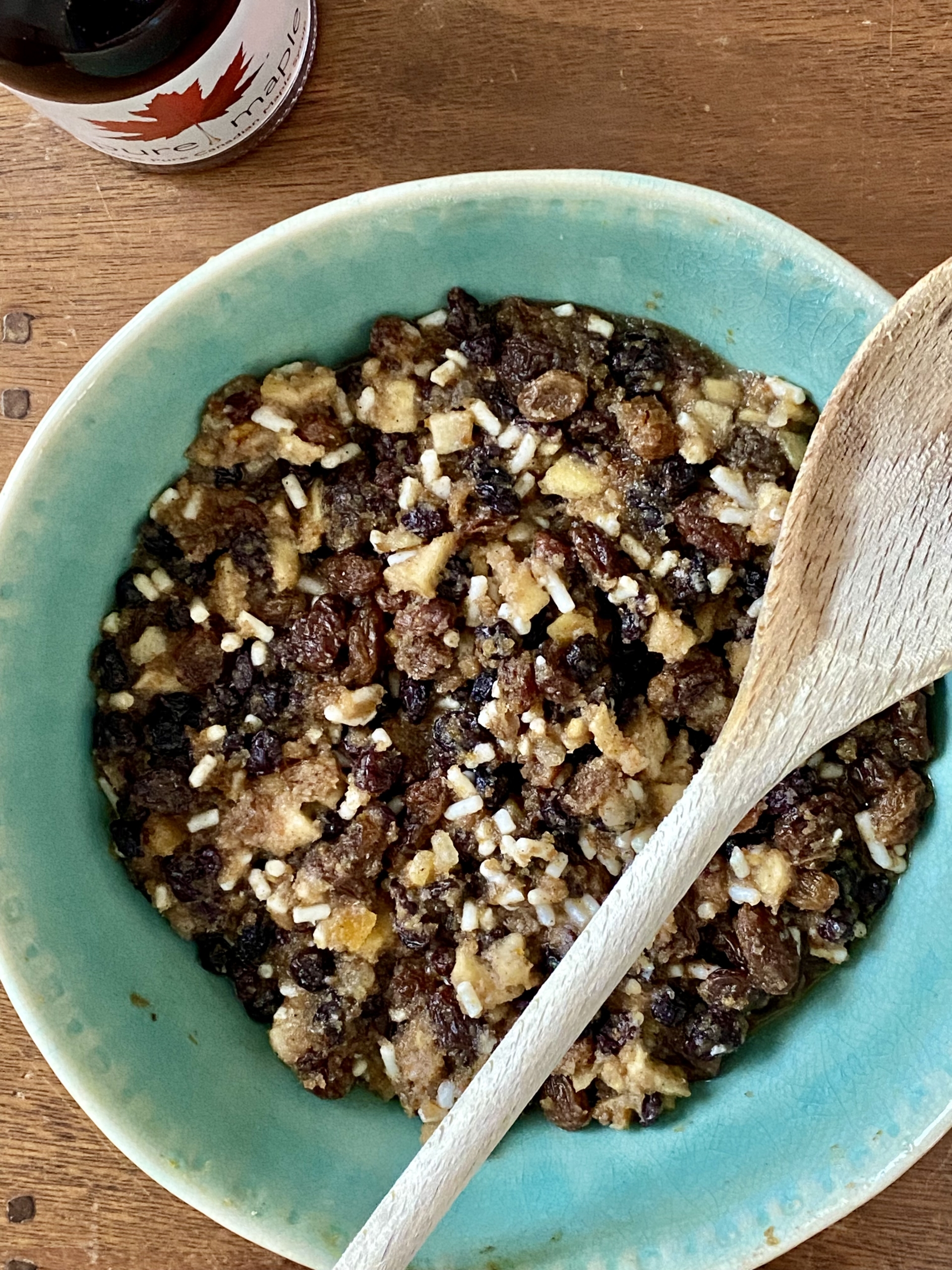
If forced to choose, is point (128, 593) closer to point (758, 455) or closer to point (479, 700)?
point (479, 700)

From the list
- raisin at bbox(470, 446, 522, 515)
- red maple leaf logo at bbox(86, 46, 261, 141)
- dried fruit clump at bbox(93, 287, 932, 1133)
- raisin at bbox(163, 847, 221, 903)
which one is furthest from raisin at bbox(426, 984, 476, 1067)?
red maple leaf logo at bbox(86, 46, 261, 141)

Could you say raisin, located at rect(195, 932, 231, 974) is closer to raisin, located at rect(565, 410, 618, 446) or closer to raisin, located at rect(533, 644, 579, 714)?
raisin, located at rect(533, 644, 579, 714)

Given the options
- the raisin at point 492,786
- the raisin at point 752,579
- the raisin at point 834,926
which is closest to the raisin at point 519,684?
the raisin at point 492,786

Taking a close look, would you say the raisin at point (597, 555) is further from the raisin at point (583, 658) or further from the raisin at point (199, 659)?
the raisin at point (199, 659)

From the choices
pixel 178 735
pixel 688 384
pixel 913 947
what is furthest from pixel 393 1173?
pixel 688 384

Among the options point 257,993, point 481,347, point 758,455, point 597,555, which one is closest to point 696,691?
point 597,555
